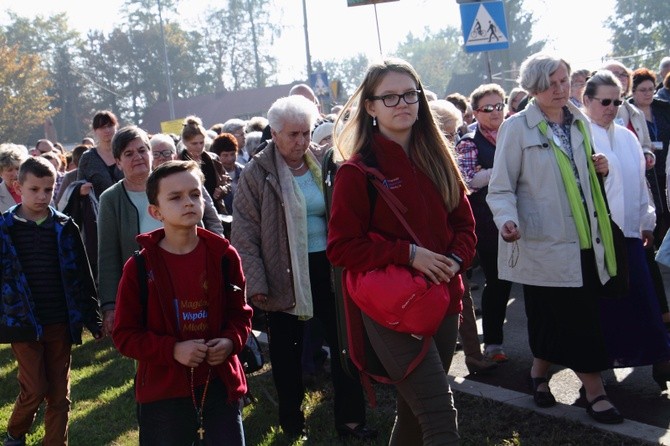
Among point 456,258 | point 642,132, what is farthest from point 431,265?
point 642,132

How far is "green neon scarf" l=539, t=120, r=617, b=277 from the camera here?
532cm

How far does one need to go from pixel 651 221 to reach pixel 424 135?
2379 mm

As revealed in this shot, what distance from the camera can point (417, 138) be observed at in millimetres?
4125

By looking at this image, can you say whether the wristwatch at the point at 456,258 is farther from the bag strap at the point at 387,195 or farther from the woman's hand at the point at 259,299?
the woman's hand at the point at 259,299

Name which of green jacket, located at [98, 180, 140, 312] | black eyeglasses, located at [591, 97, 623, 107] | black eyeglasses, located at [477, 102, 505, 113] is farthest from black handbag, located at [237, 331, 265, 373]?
black eyeglasses, located at [477, 102, 505, 113]

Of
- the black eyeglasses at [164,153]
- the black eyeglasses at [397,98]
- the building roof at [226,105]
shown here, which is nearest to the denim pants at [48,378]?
the black eyeglasses at [164,153]

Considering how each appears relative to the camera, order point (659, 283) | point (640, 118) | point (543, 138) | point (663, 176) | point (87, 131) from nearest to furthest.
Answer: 1. point (543, 138)
2. point (659, 283)
3. point (640, 118)
4. point (663, 176)
5. point (87, 131)

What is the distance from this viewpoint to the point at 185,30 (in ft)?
281

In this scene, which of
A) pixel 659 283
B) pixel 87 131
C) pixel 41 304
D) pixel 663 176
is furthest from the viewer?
pixel 87 131

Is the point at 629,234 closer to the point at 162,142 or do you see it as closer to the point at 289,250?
the point at 289,250

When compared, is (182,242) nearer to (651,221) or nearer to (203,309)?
(203,309)

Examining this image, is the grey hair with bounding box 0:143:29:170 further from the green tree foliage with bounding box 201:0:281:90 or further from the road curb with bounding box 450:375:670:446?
the green tree foliage with bounding box 201:0:281:90

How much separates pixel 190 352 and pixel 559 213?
240cm

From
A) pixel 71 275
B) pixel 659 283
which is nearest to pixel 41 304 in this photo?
pixel 71 275
